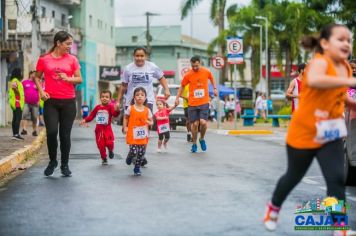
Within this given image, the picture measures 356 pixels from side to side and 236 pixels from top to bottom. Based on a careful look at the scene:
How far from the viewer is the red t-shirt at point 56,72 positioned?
1079 centimetres

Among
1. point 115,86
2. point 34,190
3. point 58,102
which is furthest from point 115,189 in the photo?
point 115,86

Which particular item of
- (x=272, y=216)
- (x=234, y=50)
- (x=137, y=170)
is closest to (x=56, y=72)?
(x=137, y=170)

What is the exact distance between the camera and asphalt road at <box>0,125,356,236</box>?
6.90 metres

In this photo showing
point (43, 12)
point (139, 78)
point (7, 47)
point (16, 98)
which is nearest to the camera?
point (139, 78)

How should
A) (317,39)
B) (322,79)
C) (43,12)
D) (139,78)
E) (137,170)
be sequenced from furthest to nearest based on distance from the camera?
(43,12), (139,78), (137,170), (317,39), (322,79)

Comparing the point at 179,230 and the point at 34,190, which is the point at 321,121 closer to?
the point at 179,230

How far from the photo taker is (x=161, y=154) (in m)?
15.5

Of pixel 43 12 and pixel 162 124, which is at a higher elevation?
pixel 43 12

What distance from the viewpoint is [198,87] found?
53.8 feet

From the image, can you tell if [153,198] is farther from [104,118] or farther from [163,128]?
[163,128]

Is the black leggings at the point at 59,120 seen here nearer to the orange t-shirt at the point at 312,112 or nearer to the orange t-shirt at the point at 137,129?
the orange t-shirt at the point at 137,129

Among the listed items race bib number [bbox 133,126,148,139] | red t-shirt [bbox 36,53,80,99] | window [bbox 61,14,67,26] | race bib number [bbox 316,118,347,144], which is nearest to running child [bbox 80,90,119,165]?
race bib number [bbox 133,126,148,139]

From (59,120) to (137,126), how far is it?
1134 millimetres

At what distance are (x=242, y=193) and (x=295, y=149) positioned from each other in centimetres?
334
